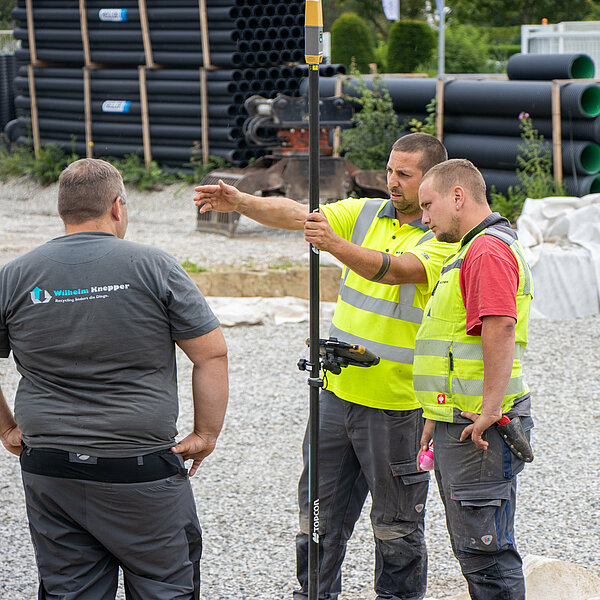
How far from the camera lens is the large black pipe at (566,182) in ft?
33.8

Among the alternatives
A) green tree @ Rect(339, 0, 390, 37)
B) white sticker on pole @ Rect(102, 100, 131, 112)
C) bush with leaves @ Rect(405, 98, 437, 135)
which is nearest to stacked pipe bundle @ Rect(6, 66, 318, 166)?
white sticker on pole @ Rect(102, 100, 131, 112)

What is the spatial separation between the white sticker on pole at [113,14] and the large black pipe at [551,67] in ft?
24.5

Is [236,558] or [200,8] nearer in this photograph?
[236,558]

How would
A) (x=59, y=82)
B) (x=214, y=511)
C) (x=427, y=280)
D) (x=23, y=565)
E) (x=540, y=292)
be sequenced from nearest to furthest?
(x=427, y=280) < (x=23, y=565) < (x=214, y=511) < (x=540, y=292) < (x=59, y=82)

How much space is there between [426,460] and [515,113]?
29.3ft

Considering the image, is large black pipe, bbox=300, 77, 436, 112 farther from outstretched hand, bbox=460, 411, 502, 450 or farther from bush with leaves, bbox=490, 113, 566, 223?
outstretched hand, bbox=460, 411, 502, 450

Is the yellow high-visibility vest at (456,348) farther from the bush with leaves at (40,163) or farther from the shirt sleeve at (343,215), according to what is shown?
the bush with leaves at (40,163)

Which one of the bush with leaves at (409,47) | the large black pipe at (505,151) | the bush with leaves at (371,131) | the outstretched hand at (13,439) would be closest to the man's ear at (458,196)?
the outstretched hand at (13,439)

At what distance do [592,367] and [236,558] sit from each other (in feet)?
12.6

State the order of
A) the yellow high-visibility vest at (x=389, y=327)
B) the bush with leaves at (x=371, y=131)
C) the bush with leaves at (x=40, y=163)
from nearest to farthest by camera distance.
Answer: the yellow high-visibility vest at (x=389, y=327), the bush with leaves at (x=371, y=131), the bush with leaves at (x=40, y=163)

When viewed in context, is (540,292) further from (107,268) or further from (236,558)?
(107,268)

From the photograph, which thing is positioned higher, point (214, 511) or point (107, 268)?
point (107, 268)

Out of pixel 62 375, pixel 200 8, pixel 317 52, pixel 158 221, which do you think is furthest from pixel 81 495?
pixel 200 8

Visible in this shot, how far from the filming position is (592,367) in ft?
22.2
